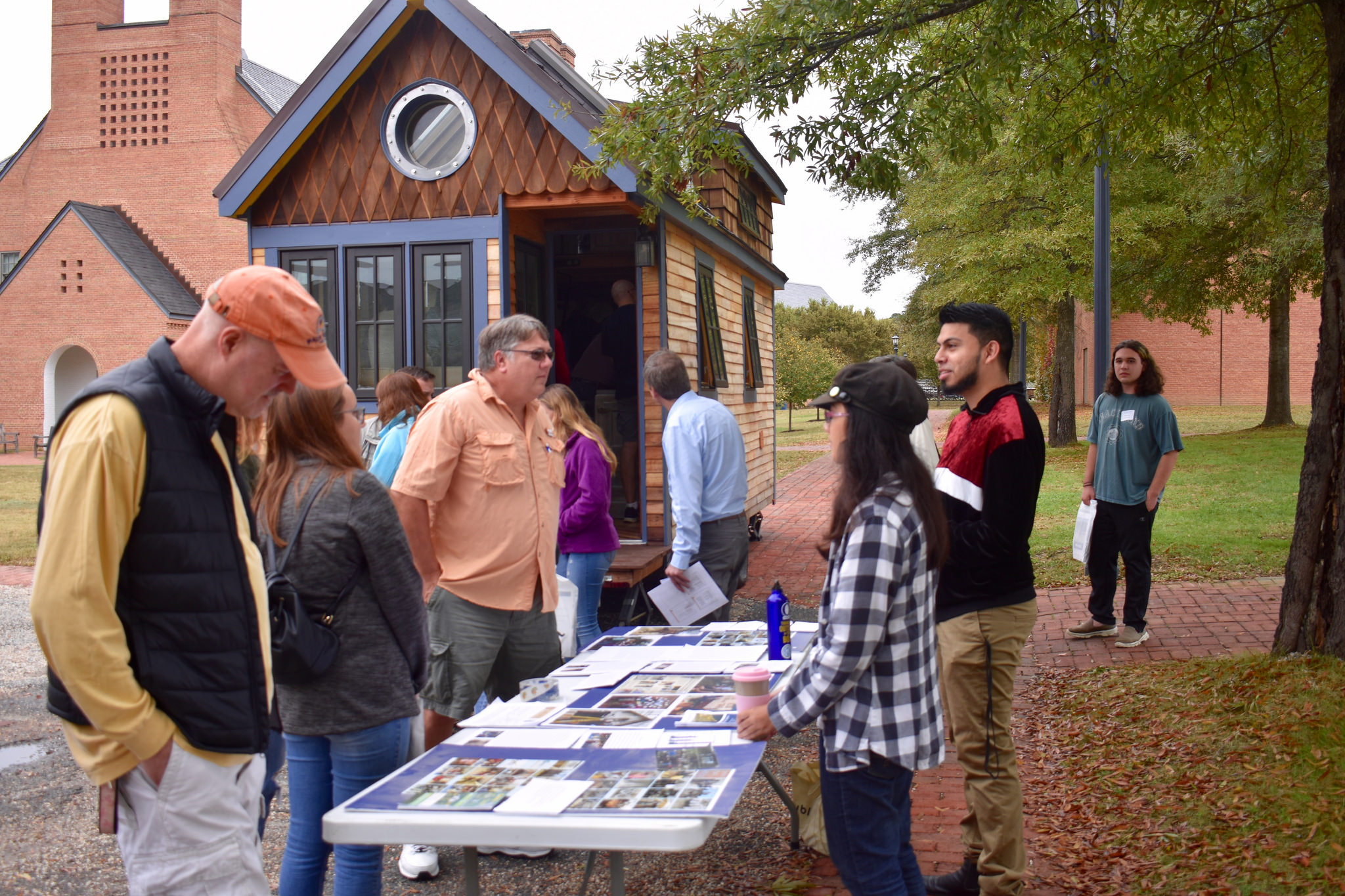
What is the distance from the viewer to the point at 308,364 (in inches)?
85.7

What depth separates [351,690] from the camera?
2996 millimetres

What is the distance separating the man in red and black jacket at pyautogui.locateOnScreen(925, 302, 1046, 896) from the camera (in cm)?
352

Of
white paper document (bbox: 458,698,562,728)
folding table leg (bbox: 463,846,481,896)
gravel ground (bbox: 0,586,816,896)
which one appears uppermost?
white paper document (bbox: 458,698,562,728)

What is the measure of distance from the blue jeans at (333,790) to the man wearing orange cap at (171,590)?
80 centimetres

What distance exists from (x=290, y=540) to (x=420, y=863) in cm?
186

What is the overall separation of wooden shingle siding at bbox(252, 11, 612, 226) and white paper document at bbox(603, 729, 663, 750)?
5.55 metres

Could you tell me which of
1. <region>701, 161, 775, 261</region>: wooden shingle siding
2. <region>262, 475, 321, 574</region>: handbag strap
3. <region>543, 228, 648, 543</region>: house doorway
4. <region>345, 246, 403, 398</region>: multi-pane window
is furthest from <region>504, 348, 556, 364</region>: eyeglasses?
<region>701, 161, 775, 261</region>: wooden shingle siding

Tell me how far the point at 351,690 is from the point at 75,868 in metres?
2.47

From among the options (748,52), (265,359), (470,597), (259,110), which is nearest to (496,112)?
(748,52)

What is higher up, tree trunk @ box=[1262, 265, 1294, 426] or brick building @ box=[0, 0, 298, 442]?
brick building @ box=[0, 0, 298, 442]

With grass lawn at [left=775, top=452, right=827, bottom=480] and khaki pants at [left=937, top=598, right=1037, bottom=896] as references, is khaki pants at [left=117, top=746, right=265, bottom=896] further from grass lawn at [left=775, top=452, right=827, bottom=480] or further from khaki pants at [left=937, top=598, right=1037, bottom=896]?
grass lawn at [left=775, top=452, right=827, bottom=480]

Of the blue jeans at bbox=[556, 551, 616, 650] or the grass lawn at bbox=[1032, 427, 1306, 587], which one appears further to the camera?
the grass lawn at bbox=[1032, 427, 1306, 587]

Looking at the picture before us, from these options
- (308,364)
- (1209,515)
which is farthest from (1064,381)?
(308,364)

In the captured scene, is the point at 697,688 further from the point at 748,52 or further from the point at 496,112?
the point at 496,112
